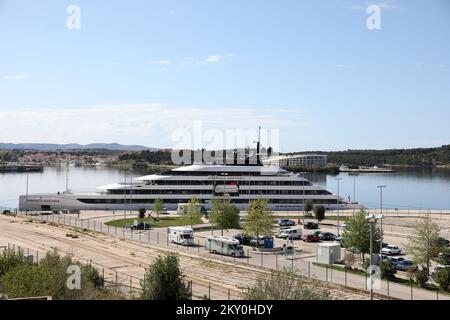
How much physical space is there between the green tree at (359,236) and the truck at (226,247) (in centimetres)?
672

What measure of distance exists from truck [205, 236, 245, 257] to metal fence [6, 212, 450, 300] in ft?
1.49

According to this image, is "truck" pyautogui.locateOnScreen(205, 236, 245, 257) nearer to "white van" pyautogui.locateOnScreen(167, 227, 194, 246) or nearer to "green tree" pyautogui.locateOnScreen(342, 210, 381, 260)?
"white van" pyautogui.locateOnScreen(167, 227, 194, 246)

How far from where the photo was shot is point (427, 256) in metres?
27.5

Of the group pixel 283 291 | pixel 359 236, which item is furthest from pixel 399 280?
pixel 283 291

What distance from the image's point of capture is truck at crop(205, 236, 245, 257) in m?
32.7

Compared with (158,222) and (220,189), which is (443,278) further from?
(220,189)

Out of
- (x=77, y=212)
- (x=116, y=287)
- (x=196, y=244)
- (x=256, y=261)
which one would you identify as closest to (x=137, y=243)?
(x=196, y=244)

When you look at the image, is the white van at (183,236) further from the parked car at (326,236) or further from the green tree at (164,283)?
the green tree at (164,283)

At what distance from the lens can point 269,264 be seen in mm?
29984

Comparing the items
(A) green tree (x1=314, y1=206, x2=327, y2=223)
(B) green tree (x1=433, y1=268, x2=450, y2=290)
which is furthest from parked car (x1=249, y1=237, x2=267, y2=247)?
(A) green tree (x1=314, y1=206, x2=327, y2=223)

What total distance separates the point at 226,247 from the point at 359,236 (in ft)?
27.5

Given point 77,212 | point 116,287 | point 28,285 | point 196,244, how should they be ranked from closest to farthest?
point 28,285 → point 116,287 → point 196,244 → point 77,212
